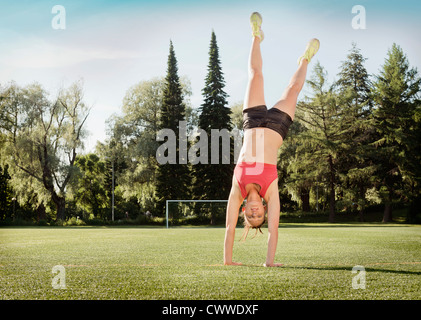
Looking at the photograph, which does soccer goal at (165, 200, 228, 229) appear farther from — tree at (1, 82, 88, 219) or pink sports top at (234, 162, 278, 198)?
pink sports top at (234, 162, 278, 198)

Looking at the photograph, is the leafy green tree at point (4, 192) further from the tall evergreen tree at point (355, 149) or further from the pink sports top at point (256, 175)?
the pink sports top at point (256, 175)

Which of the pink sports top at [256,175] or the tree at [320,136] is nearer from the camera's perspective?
the pink sports top at [256,175]

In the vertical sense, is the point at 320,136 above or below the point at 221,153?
above

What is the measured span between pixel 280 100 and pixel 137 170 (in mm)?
30541

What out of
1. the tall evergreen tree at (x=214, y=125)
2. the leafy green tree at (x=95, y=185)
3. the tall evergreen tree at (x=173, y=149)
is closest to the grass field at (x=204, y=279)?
the tall evergreen tree at (x=214, y=125)

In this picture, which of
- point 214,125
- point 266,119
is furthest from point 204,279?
point 214,125

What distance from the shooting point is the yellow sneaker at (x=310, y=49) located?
6.81 metres

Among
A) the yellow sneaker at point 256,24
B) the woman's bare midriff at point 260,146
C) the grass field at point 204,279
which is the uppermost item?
the yellow sneaker at point 256,24

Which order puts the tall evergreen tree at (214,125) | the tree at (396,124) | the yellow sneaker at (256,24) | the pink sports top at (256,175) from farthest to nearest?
the tall evergreen tree at (214,125) → the tree at (396,124) → the yellow sneaker at (256,24) → the pink sports top at (256,175)

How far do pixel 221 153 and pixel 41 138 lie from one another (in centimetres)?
1628

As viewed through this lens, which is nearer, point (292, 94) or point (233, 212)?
point (233, 212)

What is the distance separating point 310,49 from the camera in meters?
6.82

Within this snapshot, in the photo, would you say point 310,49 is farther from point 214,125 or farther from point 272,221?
point 214,125

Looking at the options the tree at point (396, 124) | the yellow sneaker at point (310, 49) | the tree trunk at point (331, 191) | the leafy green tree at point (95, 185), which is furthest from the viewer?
the leafy green tree at point (95, 185)
